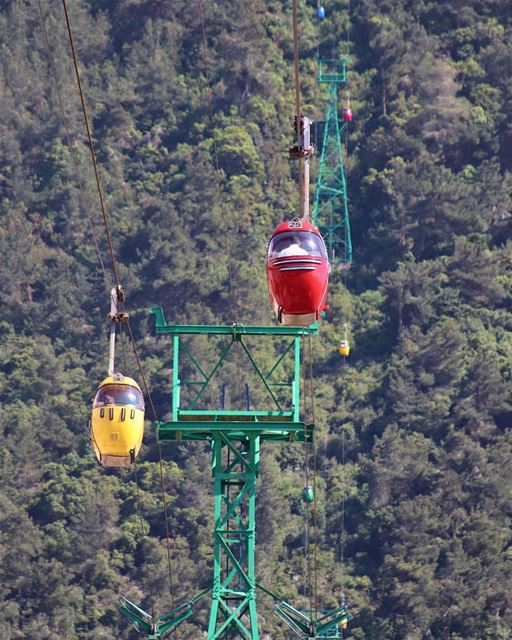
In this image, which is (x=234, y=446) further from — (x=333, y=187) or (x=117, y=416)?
(x=333, y=187)

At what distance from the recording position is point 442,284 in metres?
99.3

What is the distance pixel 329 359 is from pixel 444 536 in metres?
13.6

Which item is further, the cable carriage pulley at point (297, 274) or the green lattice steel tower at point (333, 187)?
the green lattice steel tower at point (333, 187)

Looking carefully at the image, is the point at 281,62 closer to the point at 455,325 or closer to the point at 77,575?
the point at 455,325

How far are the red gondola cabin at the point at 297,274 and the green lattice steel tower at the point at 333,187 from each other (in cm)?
5701

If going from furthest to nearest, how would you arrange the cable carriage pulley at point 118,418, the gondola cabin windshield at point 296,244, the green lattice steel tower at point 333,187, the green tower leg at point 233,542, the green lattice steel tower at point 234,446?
the green lattice steel tower at point 333,187 < the green tower leg at point 233,542 < the green lattice steel tower at point 234,446 < the cable carriage pulley at point 118,418 < the gondola cabin windshield at point 296,244

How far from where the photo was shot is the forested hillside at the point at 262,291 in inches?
3250

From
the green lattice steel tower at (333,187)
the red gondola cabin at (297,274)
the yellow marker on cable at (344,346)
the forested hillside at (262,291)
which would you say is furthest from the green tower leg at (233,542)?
the green lattice steel tower at (333,187)

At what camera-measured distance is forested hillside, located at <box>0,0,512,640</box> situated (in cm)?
8256

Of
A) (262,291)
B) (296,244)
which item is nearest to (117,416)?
(296,244)

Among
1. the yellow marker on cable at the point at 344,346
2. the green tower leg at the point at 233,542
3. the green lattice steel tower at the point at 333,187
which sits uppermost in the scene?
the green lattice steel tower at the point at 333,187

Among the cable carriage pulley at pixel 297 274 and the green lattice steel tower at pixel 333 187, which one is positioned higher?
the green lattice steel tower at pixel 333 187

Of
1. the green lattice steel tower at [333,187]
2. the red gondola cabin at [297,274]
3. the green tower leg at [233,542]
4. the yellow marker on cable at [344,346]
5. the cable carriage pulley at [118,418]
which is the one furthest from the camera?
the green lattice steel tower at [333,187]

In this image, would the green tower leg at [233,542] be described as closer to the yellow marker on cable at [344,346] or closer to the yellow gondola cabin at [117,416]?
the yellow gondola cabin at [117,416]
